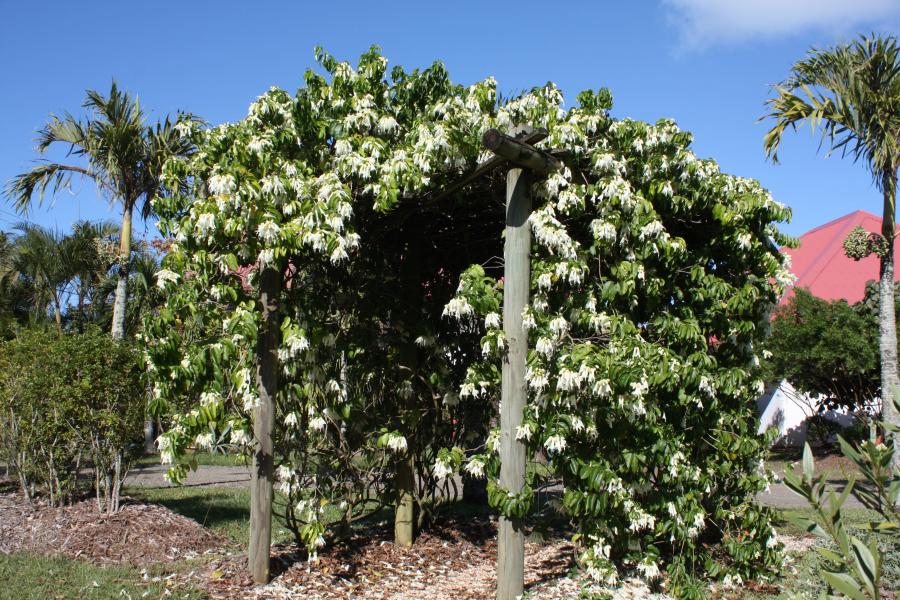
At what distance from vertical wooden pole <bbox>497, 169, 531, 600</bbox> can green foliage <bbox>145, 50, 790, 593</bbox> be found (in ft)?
0.33

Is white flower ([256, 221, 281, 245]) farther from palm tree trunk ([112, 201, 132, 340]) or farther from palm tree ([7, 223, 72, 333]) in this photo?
palm tree ([7, 223, 72, 333])

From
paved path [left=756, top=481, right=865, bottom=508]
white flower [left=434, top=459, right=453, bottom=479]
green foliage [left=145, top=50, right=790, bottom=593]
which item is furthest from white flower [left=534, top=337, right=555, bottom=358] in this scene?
paved path [left=756, top=481, right=865, bottom=508]

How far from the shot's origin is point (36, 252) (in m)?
17.4

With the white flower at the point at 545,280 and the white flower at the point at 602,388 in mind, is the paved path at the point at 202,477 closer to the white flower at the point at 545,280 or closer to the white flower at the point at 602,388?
the white flower at the point at 545,280

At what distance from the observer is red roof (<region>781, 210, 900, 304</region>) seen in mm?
20812

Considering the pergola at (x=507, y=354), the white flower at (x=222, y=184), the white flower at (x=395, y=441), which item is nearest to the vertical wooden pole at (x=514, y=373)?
the pergola at (x=507, y=354)

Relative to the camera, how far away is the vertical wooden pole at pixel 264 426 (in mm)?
5484

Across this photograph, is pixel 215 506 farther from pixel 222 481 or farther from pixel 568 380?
pixel 568 380

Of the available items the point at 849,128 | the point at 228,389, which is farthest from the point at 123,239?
the point at 849,128

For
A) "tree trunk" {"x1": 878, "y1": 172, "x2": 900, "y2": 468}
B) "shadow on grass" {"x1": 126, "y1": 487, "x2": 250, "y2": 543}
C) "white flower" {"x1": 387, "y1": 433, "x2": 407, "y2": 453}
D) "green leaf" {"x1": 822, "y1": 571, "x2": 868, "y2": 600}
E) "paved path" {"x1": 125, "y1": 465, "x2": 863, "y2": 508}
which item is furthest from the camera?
"paved path" {"x1": 125, "y1": 465, "x2": 863, "y2": 508}

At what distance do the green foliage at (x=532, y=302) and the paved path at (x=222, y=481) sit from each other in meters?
5.75

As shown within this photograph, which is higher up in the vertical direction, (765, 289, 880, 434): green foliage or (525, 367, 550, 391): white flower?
(765, 289, 880, 434): green foliage

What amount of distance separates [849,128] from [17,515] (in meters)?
11.1

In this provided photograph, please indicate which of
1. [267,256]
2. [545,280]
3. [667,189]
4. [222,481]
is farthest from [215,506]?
[667,189]
